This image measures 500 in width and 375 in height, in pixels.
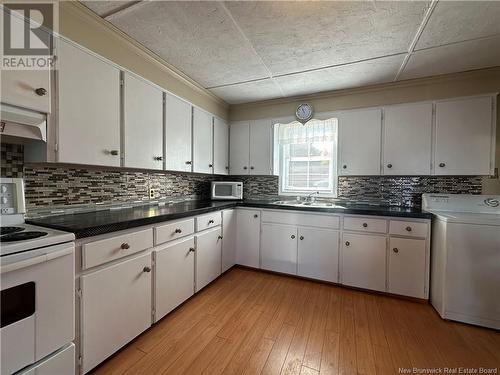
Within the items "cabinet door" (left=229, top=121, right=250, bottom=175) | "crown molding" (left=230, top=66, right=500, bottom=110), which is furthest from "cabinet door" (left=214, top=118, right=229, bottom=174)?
"crown molding" (left=230, top=66, right=500, bottom=110)

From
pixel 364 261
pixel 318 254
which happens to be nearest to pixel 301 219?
pixel 318 254

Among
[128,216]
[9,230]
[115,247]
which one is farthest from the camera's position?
[128,216]

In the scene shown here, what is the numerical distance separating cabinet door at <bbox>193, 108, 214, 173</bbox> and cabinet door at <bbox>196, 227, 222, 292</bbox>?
83 centimetres

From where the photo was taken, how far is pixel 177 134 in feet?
7.72

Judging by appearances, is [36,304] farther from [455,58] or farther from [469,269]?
[455,58]

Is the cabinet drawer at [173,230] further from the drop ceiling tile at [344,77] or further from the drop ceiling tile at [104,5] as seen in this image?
the drop ceiling tile at [344,77]

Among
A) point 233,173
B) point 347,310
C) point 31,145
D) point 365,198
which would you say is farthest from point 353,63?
point 31,145

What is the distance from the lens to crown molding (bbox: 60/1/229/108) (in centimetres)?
144

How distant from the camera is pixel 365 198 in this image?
9.12 feet

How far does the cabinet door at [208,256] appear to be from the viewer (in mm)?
2221

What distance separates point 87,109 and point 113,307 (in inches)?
53.0

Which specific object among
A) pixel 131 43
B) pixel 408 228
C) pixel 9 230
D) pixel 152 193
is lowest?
pixel 408 228

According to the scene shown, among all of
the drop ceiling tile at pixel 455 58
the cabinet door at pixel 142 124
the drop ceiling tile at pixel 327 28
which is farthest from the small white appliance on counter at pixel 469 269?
the cabinet door at pixel 142 124

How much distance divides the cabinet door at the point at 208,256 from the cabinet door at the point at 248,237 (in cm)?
41
